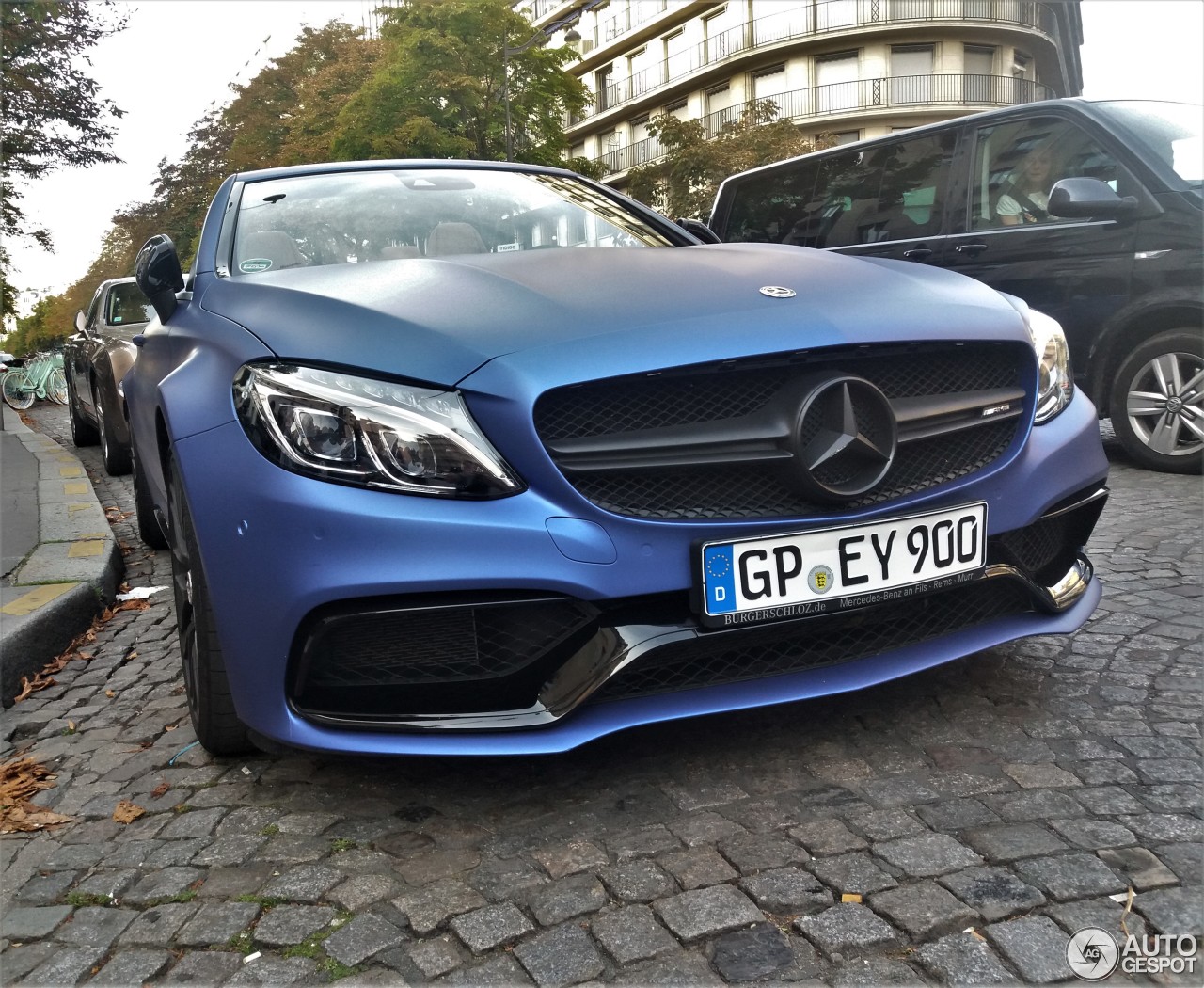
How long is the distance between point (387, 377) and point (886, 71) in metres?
40.3

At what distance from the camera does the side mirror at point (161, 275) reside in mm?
3174

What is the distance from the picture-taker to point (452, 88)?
31.0 meters

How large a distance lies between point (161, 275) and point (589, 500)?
175 centimetres

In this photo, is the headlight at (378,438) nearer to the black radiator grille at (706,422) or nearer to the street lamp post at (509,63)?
the black radiator grille at (706,422)

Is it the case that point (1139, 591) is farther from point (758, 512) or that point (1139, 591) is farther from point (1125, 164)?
point (1125, 164)

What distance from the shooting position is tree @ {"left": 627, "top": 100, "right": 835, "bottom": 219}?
32281 millimetres

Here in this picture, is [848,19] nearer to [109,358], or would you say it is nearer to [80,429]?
[80,429]

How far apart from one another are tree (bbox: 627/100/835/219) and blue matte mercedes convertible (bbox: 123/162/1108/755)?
30.5 meters

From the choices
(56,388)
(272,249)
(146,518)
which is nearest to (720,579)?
(272,249)

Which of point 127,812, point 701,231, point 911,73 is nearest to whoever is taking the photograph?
point 127,812

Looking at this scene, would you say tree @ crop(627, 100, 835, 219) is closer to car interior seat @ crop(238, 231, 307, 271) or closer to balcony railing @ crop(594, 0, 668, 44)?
balcony railing @ crop(594, 0, 668, 44)

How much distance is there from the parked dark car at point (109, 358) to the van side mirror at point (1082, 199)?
4.95 metres

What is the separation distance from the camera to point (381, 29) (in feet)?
108

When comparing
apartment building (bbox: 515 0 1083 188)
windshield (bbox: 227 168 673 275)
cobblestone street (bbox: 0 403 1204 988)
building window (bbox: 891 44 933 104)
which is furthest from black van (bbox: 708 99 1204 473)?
building window (bbox: 891 44 933 104)
